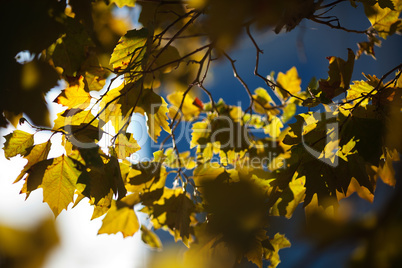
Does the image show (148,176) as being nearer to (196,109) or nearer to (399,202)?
(196,109)

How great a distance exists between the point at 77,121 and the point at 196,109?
1.80 feet

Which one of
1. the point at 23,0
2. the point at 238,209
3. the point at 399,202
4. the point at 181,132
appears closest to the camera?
the point at 399,202

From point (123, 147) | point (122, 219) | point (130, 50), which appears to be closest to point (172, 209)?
point (122, 219)

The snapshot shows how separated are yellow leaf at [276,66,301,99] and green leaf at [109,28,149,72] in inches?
25.7

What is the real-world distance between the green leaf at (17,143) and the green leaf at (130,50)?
1.02 ft

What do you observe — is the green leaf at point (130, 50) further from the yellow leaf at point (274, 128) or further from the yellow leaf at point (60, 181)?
the yellow leaf at point (274, 128)

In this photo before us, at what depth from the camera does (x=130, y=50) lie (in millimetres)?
846

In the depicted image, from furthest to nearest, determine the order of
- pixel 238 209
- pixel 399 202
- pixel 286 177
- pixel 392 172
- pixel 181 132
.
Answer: pixel 181 132 → pixel 392 172 → pixel 286 177 → pixel 238 209 → pixel 399 202

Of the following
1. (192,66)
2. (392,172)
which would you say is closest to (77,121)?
(192,66)

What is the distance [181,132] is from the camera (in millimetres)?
1241

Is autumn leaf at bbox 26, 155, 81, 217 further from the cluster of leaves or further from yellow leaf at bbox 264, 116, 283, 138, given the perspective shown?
yellow leaf at bbox 264, 116, 283, 138

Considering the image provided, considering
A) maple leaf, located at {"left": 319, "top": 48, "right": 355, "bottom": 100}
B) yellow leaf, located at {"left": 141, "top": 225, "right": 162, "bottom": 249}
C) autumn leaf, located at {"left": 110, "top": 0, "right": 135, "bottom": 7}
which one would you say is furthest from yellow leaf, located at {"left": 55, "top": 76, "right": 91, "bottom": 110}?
maple leaf, located at {"left": 319, "top": 48, "right": 355, "bottom": 100}

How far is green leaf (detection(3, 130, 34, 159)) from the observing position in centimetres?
77

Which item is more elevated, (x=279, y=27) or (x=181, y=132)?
(x=279, y=27)
